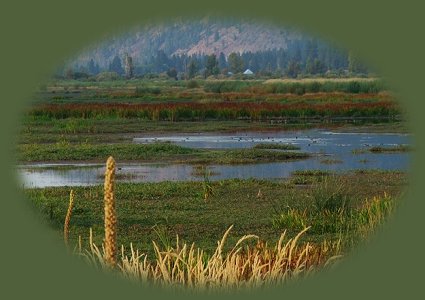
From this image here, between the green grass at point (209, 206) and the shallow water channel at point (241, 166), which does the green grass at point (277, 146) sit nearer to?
the shallow water channel at point (241, 166)

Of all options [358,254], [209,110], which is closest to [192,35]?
[358,254]

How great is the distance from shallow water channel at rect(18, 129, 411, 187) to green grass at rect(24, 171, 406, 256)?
3.46 ft

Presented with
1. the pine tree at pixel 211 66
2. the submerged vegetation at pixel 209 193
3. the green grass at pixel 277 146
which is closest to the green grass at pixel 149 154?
the submerged vegetation at pixel 209 193

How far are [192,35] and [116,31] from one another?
10.6 feet

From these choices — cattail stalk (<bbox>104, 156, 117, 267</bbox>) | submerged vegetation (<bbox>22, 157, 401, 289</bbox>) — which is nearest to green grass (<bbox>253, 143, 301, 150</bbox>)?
submerged vegetation (<bbox>22, 157, 401, 289</bbox>)

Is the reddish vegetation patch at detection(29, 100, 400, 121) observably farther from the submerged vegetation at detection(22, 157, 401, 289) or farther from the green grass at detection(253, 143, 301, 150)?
the submerged vegetation at detection(22, 157, 401, 289)

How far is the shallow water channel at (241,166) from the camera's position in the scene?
1766 cm

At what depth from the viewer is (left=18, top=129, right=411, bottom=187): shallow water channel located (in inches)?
695

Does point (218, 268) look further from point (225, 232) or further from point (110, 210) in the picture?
point (225, 232)

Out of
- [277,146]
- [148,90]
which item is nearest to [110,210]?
[277,146]

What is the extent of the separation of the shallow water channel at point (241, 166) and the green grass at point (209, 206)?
3.46ft

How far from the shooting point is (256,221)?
11.9 meters

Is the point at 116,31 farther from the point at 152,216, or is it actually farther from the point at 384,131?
the point at 384,131

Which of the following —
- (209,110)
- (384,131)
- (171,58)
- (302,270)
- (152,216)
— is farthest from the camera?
(209,110)
